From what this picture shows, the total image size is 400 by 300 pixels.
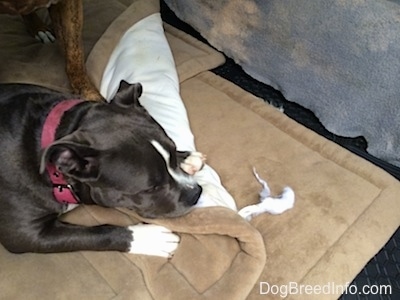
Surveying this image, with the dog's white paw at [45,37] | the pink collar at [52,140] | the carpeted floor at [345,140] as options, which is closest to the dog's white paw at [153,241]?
the pink collar at [52,140]

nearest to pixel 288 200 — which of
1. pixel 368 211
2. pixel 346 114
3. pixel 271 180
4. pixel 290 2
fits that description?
pixel 271 180

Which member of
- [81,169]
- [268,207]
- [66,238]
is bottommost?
[66,238]

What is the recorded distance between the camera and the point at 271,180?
2217mm

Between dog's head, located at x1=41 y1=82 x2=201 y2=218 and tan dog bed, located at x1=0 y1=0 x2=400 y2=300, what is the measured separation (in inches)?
7.1

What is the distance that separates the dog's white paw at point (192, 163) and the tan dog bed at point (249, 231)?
180 millimetres

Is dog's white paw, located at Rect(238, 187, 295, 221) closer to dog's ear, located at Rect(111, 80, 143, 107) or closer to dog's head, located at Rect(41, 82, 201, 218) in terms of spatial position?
dog's head, located at Rect(41, 82, 201, 218)

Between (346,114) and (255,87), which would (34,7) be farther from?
(346,114)

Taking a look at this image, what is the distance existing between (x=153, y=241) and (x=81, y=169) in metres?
0.42

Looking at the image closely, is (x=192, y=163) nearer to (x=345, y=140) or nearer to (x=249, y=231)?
(x=249, y=231)

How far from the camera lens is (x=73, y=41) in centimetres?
243

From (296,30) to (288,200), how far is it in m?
0.82

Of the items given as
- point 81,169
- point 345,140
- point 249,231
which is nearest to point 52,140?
point 81,169

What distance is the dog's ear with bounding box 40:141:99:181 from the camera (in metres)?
1.58

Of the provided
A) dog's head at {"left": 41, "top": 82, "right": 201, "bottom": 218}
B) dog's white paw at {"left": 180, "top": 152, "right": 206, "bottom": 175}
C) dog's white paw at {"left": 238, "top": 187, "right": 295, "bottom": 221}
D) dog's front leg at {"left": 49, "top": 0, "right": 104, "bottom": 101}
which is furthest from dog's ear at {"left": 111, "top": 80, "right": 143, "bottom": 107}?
dog's front leg at {"left": 49, "top": 0, "right": 104, "bottom": 101}
